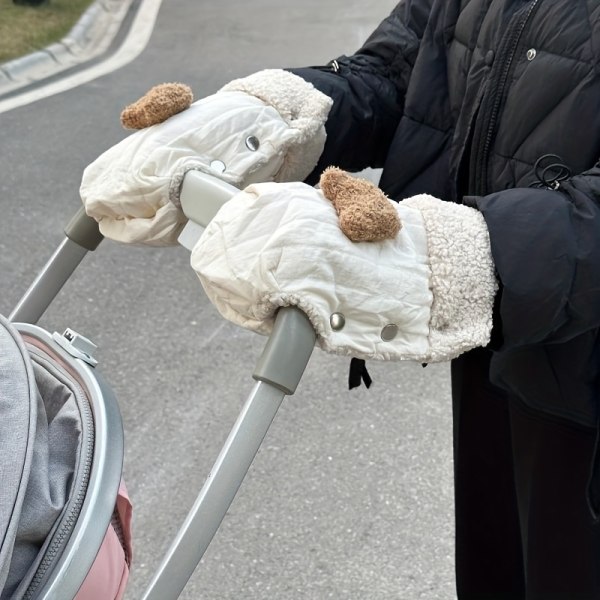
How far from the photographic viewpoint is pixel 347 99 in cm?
131

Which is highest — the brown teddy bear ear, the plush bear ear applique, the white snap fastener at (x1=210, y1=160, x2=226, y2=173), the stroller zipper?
the plush bear ear applique

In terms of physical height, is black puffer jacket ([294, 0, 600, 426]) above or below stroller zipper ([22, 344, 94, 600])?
above

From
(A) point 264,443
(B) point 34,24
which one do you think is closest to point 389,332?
(A) point 264,443

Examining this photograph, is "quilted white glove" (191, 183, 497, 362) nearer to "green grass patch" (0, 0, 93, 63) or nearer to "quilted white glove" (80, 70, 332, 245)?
"quilted white glove" (80, 70, 332, 245)

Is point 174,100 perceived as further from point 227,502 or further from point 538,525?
point 538,525

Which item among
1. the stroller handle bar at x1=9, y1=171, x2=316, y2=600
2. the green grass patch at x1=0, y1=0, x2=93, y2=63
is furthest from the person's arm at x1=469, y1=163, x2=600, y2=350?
the green grass patch at x1=0, y1=0, x2=93, y2=63

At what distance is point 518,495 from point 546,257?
61 centimetres

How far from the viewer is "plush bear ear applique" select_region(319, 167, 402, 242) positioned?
2.85 feet

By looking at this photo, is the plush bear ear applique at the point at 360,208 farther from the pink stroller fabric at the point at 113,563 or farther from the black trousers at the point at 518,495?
the black trousers at the point at 518,495

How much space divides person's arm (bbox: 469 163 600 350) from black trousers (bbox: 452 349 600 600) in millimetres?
374

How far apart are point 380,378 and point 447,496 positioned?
0.54 meters

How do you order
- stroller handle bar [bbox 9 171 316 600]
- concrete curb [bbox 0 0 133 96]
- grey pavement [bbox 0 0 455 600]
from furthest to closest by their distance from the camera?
concrete curb [bbox 0 0 133 96] → grey pavement [bbox 0 0 455 600] → stroller handle bar [bbox 9 171 316 600]

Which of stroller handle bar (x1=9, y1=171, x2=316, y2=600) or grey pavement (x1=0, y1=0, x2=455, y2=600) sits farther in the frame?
grey pavement (x1=0, y1=0, x2=455, y2=600)

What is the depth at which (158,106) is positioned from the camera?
1.14 m
